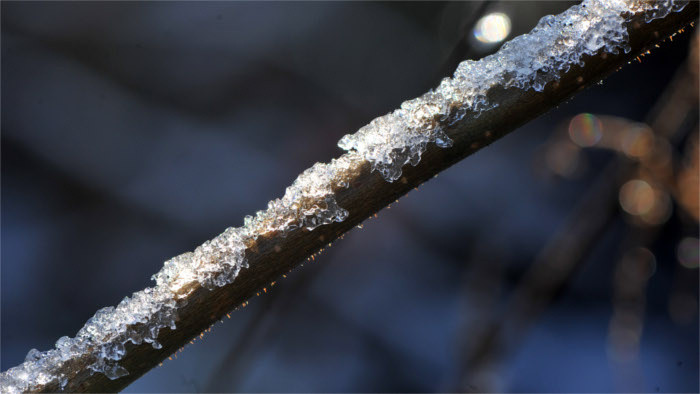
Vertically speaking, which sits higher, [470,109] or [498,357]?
[470,109]

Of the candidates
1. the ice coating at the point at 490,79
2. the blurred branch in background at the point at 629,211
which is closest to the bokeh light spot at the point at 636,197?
the blurred branch in background at the point at 629,211

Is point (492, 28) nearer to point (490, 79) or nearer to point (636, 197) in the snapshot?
point (636, 197)

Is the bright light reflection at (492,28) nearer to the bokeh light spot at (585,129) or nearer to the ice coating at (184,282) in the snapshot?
the bokeh light spot at (585,129)

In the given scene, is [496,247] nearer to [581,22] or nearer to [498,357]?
[498,357]

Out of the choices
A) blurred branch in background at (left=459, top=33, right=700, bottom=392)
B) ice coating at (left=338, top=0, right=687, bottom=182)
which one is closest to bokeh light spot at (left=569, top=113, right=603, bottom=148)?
blurred branch in background at (left=459, top=33, right=700, bottom=392)

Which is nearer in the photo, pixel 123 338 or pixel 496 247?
pixel 123 338

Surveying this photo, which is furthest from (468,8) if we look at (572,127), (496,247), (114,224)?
(114,224)
